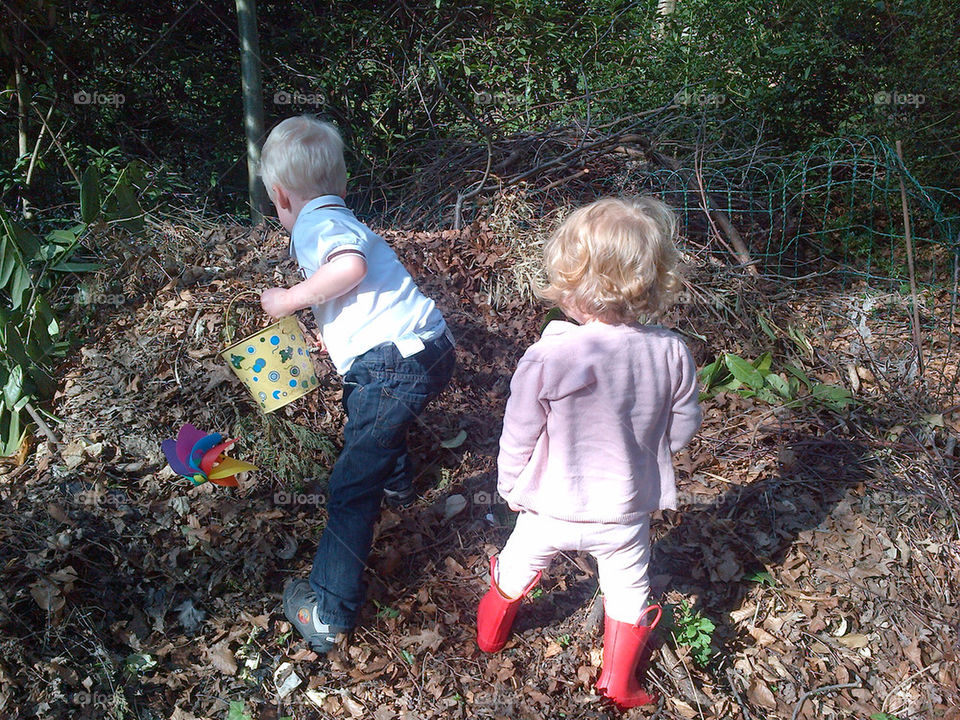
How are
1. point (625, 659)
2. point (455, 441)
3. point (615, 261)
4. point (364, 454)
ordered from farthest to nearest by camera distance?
1. point (455, 441)
2. point (364, 454)
3. point (625, 659)
4. point (615, 261)

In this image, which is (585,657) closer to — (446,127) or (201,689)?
(201,689)

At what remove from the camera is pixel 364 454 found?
86.1 inches

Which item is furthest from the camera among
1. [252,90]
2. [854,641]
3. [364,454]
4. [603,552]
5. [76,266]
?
[252,90]

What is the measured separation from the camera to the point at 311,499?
2.79 m

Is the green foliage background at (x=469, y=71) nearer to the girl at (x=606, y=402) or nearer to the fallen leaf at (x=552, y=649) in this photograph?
the girl at (x=606, y=402)

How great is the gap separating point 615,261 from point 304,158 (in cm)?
100

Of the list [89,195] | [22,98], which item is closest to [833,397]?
[89,195]

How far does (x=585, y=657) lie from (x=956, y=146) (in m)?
4.27

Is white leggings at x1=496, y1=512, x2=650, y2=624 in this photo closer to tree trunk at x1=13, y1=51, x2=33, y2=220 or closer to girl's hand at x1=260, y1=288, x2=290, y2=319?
girl's hand at x1=260, y1=288, x2=290, y2=319

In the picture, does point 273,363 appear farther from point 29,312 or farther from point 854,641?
point 854,641

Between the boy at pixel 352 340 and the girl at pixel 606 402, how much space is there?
43cm

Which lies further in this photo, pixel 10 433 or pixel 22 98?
pixel 22 98

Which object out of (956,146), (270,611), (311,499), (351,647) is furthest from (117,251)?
(956,146)

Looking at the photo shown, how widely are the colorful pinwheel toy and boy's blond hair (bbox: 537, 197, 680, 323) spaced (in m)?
1.20
